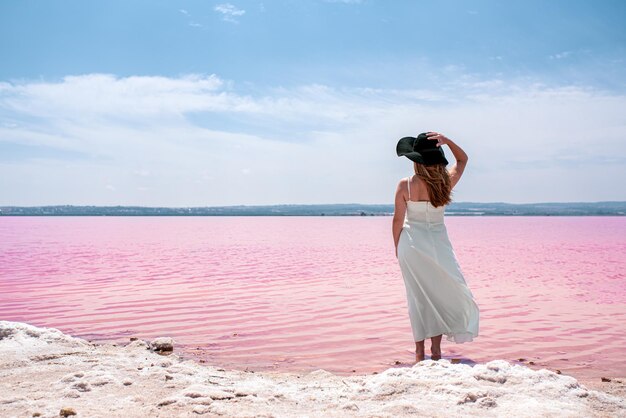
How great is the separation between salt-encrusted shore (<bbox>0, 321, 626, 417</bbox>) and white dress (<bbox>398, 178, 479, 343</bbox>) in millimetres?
763

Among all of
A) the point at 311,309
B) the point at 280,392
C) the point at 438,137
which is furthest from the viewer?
the point at 311,309

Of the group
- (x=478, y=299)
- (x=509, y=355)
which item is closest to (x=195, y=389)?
(x=509, y=355)

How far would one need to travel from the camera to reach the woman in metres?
5.11

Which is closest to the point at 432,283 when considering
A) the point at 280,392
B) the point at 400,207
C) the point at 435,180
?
the point at 400,207

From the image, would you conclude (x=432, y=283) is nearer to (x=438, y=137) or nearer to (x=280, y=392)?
(x=438, y=137)

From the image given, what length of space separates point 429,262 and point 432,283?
0.21 m

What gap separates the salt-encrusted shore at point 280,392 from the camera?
11.4ft

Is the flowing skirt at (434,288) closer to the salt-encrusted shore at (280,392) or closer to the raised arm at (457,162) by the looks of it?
the raised arm at (457,162)

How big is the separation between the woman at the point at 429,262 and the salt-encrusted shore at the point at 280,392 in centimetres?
76

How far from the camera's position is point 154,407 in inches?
140

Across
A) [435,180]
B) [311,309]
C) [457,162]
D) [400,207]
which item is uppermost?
[457,162]

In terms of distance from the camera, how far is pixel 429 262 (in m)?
5.16

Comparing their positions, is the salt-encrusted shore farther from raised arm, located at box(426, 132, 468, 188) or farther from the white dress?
raised arm, located at box(426, 132, 468, 188)

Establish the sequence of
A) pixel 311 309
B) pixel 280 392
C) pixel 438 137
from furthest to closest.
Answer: pixel 311 309
pixel 438 137
pixel 280 392
